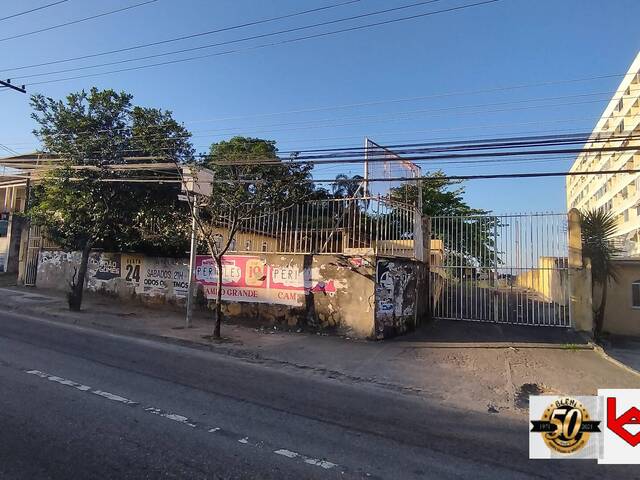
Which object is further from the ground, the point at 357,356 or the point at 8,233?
the point at 8,233

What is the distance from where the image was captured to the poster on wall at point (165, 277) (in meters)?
15.3

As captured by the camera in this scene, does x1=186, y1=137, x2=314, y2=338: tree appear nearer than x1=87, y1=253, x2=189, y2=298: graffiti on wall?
Yes

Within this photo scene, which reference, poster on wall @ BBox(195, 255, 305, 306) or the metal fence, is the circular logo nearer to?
the metal fence

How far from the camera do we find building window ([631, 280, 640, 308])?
15922 millimetres

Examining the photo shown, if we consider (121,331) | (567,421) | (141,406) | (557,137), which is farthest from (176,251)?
(567,421)

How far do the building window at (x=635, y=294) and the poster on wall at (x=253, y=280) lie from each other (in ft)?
38.5

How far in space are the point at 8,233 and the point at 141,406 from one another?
2372cm

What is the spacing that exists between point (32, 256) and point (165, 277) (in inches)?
382

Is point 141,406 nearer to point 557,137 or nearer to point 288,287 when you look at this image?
point 288,287

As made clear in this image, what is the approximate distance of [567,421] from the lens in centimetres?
493

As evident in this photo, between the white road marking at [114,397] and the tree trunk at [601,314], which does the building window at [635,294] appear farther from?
the white road marking at [114,397]

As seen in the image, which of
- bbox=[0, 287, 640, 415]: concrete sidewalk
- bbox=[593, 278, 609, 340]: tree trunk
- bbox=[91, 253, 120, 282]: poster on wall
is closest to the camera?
bbox=[0, 287, 640, 415]: concrete sidewalk

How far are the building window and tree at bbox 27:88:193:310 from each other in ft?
53.3

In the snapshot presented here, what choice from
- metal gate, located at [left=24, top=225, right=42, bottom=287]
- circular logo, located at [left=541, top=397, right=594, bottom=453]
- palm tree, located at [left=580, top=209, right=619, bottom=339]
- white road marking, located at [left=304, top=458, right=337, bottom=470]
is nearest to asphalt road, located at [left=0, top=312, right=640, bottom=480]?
white road marking, located at [left=304, top=458, right=337, bottom=470]
